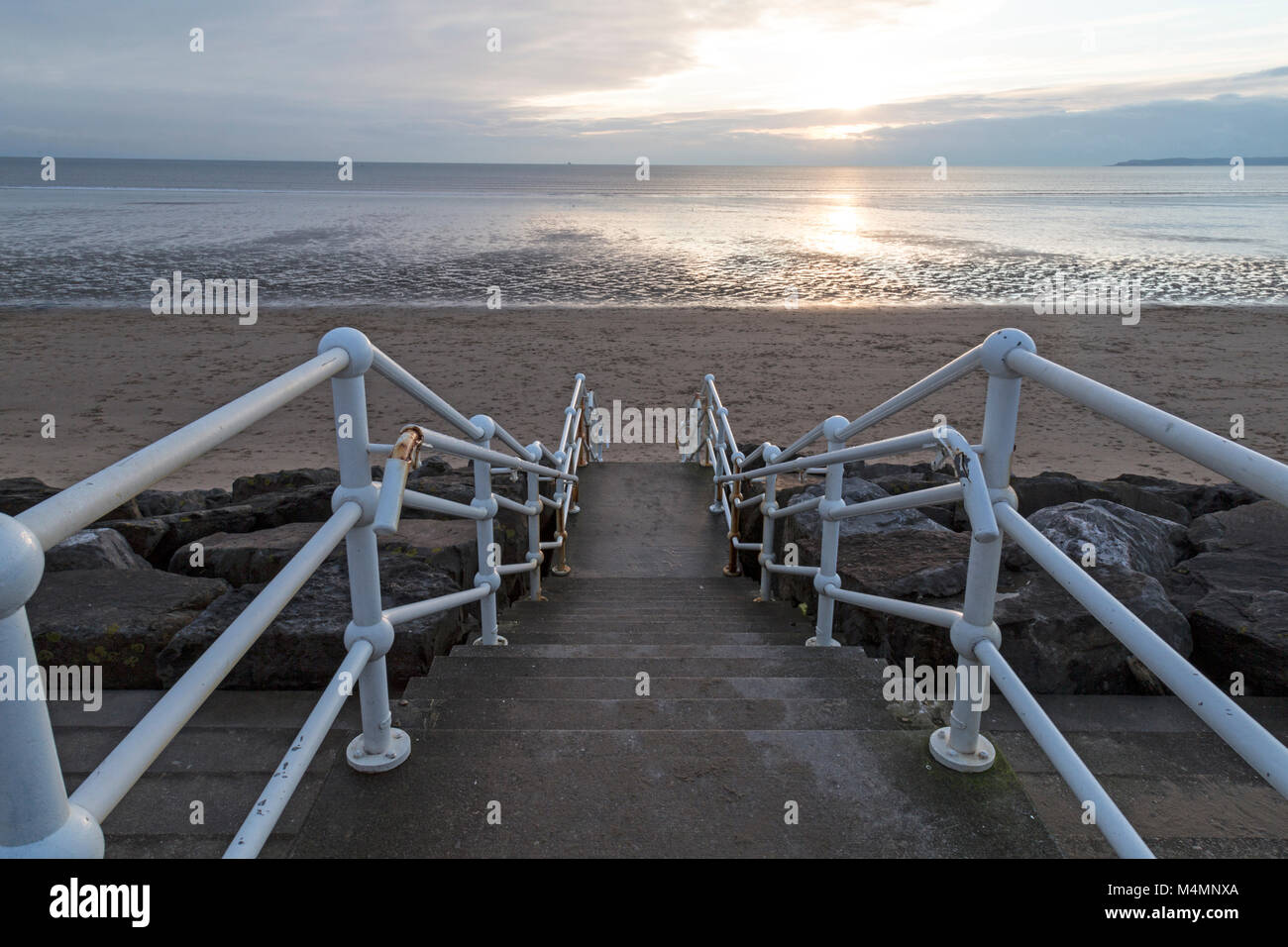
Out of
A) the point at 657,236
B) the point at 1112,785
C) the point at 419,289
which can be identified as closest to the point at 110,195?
the point at 657,236

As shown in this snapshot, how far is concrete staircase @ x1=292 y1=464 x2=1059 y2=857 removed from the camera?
5.91 ft

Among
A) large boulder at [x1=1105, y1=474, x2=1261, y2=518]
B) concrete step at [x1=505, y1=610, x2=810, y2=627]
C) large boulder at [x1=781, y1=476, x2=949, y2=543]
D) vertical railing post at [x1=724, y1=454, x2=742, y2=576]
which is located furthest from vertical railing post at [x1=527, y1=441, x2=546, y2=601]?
large boulder at [x1=1105, y1=474, x2=1261, y2=518]

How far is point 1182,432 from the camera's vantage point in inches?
50.8

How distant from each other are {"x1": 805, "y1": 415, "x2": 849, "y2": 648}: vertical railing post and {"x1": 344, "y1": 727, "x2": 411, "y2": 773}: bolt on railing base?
6.38 feet

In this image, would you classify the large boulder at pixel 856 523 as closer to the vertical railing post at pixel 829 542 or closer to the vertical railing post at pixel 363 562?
the vertical railing post at pixel 829 542

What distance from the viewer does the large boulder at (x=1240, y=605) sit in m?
3.07

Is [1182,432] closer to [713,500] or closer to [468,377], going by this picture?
[713,500]

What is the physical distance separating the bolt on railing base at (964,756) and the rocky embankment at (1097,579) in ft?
3.62

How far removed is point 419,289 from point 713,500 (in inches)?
785

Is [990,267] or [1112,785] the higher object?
[990,267]

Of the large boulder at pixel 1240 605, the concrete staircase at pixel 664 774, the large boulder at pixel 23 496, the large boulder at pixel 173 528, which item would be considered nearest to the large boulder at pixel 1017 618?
the large boulder at pixel 1240 605

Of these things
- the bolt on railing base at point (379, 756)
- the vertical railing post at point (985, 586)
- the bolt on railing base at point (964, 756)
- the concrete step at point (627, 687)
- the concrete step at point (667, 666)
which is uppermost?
the vertical railing post at point (985, 586)
